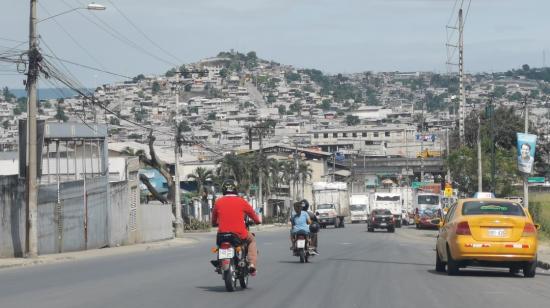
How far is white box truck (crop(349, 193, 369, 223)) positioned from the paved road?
58.8m

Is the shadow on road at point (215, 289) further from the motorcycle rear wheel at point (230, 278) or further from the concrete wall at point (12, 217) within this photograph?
the concrete wall at point (12, 217)

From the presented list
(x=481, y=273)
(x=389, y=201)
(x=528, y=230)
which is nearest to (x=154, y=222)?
(x=481, y=273)

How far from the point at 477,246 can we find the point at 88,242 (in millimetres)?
21094

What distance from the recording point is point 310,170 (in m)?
130

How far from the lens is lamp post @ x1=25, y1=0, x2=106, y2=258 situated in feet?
102

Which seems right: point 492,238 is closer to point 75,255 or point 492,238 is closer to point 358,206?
point 75,255

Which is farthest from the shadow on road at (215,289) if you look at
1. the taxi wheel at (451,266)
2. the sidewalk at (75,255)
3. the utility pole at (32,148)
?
the utility pole at (32,148)

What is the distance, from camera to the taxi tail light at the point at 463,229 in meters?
20.8

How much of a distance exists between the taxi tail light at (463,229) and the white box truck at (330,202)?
54314 mm

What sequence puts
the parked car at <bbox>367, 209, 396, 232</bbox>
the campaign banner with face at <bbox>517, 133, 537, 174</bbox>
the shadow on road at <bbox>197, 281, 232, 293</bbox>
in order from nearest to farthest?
the shadow on road at <bbox>197, 281, 232, 293</bbox> → the campaign banner with face at <bbox>517, 133, 537, 174</bbox> → the parked car at <bbox>367, 209, 396, 232</bbox>

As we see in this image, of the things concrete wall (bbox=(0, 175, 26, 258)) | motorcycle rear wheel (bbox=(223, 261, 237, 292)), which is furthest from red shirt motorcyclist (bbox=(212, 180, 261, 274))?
concrete wall (bbox=(0, 175, 26, 258))

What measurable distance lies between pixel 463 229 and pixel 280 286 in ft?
15.0

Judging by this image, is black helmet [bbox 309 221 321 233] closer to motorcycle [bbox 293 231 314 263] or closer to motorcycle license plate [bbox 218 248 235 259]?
motorcycle [bbox 293 231 314 263]

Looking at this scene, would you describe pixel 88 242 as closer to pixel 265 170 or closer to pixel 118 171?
pixel 118 171
